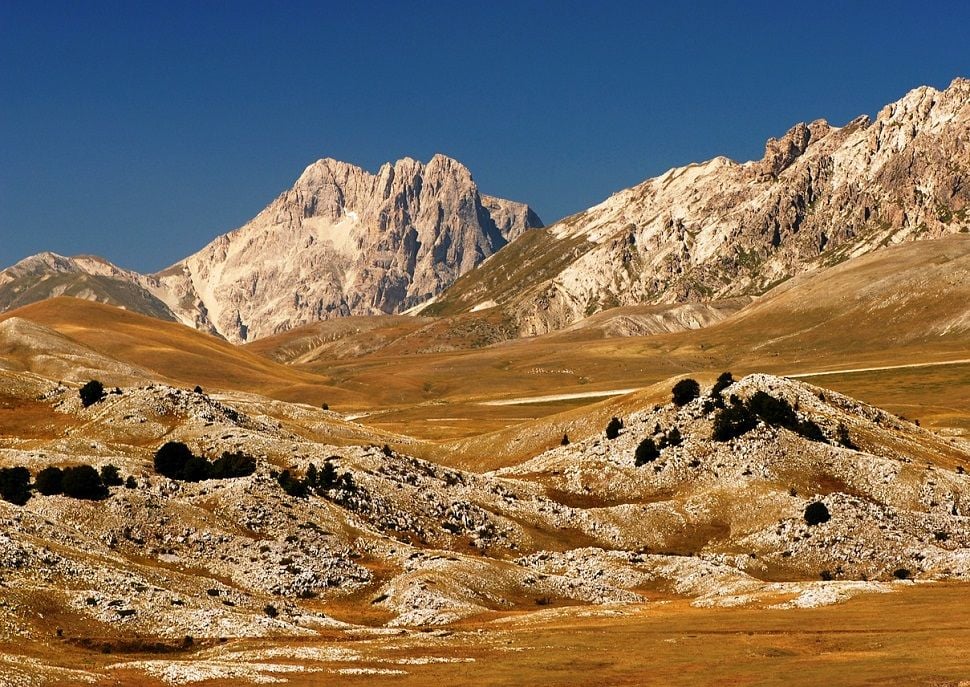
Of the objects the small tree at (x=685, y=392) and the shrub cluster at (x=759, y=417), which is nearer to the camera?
the shrub cluster at (x=759, y=417)

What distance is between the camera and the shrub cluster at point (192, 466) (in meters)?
103

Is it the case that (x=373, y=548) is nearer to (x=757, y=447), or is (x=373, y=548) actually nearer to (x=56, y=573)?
(x=56, y=573)

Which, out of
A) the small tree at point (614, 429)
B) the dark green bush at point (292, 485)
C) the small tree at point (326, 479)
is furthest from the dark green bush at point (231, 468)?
the small tree at point (614, 429)

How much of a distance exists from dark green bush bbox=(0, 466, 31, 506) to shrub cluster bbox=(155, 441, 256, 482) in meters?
15.0

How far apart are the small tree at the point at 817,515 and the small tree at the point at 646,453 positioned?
77.4ft

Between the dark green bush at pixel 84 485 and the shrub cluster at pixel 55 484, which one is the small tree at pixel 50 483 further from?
the dark green bush at pixel 84 485

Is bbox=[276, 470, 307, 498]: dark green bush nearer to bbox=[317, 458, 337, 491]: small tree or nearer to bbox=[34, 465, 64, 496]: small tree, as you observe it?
bbox=[317, 458, 337, 491]: small tree

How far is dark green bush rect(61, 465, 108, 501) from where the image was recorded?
89.3 m

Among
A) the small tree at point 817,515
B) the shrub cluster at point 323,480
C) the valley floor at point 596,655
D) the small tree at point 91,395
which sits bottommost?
the valley floor at point 596,655

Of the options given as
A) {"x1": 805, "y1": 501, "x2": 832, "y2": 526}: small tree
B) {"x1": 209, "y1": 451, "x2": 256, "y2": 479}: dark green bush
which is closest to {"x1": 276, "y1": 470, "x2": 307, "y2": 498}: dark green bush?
{"x1": 209, "y1": 451, "x2": 256, "y2": 479}: dark green bush

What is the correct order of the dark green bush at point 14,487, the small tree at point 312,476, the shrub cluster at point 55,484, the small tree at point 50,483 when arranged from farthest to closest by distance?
the small tree at point 312,476, the small tree at point 50,483, the shrub cluster at point 55,484, the dark green bush at point 14,487

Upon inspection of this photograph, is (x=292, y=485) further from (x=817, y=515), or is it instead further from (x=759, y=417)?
(x=759, y=417)

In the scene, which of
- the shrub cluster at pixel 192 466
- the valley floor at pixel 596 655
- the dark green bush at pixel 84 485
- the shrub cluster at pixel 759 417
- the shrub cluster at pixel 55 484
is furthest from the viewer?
the shrub cluster at pixel 759 417

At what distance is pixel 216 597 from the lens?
2970 inches
